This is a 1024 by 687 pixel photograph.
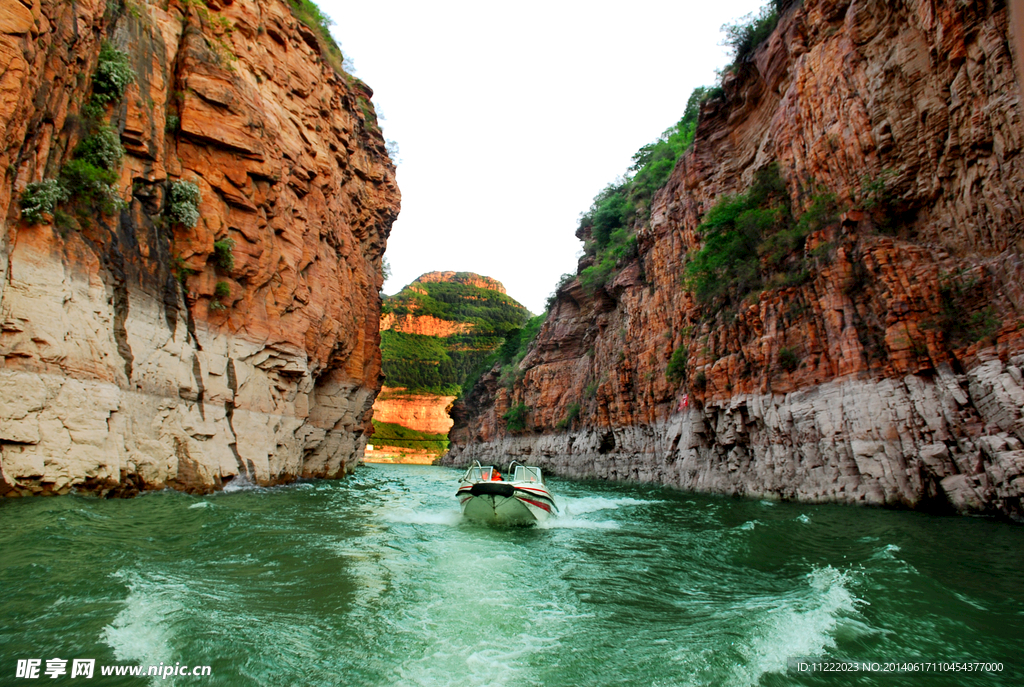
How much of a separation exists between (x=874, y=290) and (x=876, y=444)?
16.5 feet

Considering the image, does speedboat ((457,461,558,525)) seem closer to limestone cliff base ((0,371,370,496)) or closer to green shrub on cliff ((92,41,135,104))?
limestone cliff base ((0,371,370,496))

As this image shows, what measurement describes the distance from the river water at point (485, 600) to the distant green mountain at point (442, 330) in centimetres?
10870

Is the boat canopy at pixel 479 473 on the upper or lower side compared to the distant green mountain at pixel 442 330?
lower

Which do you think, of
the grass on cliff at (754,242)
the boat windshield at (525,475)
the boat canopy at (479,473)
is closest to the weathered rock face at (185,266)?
the boat canopy at (479,473)

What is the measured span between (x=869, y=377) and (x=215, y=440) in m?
19.6

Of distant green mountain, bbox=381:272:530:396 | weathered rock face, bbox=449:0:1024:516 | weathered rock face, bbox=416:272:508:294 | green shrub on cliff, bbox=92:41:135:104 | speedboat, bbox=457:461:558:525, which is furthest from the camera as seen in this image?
weathered rock face, bbox=416:272:508:294

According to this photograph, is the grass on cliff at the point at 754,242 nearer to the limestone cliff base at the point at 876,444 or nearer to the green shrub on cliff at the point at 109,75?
the limestone cliff base at the point at 876,444

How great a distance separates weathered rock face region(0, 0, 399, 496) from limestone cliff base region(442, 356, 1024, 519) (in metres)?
17.6

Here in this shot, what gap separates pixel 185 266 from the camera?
1500 cm

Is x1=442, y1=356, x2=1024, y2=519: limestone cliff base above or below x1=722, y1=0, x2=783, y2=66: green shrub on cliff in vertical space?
below

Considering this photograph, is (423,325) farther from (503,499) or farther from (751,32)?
(503,499)

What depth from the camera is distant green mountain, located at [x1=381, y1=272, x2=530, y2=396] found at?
125812 mm

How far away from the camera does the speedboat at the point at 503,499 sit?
13.0 meters

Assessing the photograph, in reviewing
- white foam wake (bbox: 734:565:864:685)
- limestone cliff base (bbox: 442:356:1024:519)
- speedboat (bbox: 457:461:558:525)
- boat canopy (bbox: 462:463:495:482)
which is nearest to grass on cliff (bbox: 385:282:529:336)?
limestone cliff base (bbox: 442:356:1024:519)
